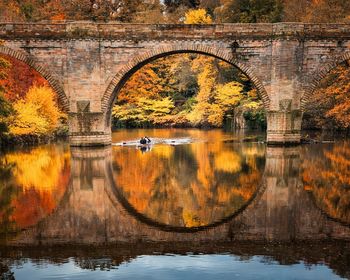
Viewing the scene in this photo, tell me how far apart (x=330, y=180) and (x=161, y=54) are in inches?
557

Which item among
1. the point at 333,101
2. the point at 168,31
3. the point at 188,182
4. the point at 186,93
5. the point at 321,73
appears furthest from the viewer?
the point at 186,93

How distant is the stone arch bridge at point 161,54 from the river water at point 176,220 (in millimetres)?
7238

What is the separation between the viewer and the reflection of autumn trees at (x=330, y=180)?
11234 mm

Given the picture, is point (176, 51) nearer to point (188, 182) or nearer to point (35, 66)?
point (35, 66)

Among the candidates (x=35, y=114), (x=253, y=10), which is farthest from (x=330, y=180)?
(x=253, y=10)

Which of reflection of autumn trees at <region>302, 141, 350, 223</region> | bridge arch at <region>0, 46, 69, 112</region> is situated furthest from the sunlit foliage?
reflection of autumn trees at <region>302, 141, 350, 223</region>

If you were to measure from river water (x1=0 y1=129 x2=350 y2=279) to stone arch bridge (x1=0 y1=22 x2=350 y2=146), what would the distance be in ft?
23.7

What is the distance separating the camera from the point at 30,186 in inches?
576

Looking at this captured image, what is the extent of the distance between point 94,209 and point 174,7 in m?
62.0

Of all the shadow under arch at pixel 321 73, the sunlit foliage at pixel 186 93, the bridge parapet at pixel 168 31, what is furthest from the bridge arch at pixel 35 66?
the sunlit foliage at pixel 186 93

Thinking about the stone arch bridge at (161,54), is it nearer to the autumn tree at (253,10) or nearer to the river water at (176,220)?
the river water at (176,220)

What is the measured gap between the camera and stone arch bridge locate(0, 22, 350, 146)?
25.2 meters

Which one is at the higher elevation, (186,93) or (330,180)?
(186,93)

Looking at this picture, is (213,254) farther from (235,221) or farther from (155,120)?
(155,120)
